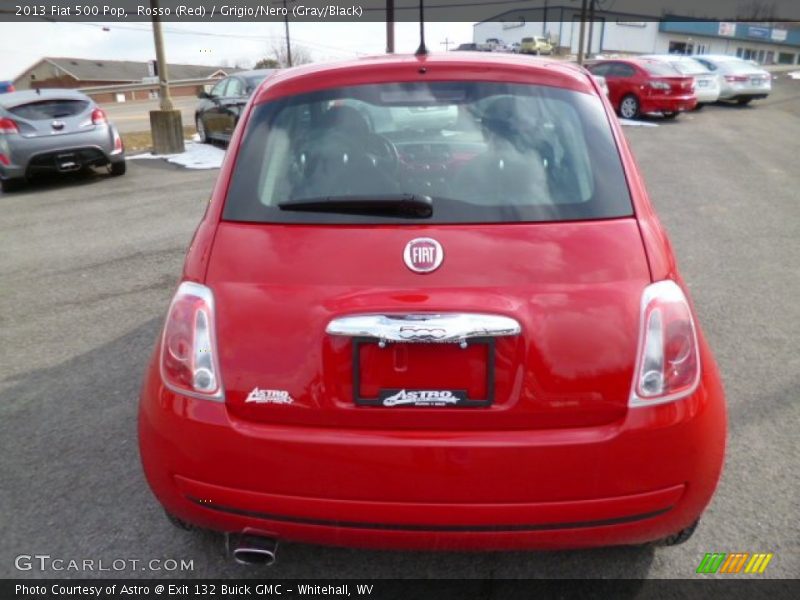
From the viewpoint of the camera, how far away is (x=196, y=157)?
45.4ft

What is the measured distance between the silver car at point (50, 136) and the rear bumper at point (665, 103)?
13.9 metres

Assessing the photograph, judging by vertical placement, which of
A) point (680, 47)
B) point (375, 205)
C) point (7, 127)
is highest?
point (375, 205)

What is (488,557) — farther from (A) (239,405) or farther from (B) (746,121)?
(B) (746,121)

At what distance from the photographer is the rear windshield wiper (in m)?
2.11

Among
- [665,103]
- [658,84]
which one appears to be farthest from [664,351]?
[658,84]

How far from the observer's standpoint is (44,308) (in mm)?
5363

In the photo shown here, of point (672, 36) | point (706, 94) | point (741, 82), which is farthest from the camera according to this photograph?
point (672, 36)

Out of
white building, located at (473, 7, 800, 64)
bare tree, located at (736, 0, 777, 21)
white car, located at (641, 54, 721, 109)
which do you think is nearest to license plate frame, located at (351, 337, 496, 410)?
white car, located at (641, 54, 721, 109)

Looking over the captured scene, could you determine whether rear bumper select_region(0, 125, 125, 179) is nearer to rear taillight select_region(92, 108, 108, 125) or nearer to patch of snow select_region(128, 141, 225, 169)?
rear taillight select_region(92, 108, 108, 125)

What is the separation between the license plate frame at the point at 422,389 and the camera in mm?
1933

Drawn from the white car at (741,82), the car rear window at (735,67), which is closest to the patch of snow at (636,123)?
the white car at (741,82)

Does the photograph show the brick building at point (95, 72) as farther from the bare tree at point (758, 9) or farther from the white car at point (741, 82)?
the white car at point (741, 82)

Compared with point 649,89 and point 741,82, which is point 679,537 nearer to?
point 649,89

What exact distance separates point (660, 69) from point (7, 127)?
16322 millimetres
